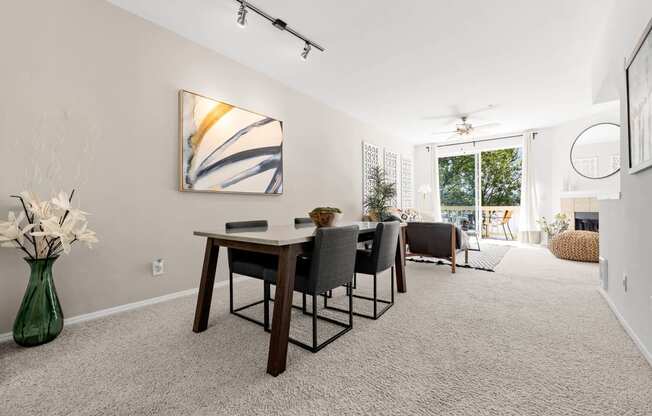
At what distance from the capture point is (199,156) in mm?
2941

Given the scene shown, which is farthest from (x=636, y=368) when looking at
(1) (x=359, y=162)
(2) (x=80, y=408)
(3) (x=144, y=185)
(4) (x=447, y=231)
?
(1) (x=359, y=162)

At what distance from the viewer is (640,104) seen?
1678 millimetres

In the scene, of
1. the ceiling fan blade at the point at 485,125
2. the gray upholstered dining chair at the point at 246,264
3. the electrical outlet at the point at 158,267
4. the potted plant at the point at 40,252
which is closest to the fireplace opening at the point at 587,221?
the ceiling fan blade at the point at 485,125

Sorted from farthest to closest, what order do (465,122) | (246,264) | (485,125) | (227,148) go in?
(485,125)
(465,122)
(227,148)
(246,264)

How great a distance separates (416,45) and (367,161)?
112 inches

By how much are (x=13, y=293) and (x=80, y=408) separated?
4.27 feet

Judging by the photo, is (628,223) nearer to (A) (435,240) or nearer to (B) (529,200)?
(A) (435,240)

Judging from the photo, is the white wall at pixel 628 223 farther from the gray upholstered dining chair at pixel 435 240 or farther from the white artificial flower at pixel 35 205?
the white artificial flower at pixel 35 205

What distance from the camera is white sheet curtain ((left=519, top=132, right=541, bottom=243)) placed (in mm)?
6465

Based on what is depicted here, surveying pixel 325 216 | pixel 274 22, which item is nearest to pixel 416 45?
pixel 274 22

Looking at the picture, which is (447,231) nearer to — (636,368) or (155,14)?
(636,368)

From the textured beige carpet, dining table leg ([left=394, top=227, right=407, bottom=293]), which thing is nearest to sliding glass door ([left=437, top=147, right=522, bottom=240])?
dining table leg ([left=394, top=227, right=407, bottom=293])

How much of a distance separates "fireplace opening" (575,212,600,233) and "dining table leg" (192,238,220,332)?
6.78 metres

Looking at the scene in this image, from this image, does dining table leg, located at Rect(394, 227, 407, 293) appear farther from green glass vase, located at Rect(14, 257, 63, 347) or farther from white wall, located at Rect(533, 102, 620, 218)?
white wall, located at Rect(533, 102, 620, 218)
